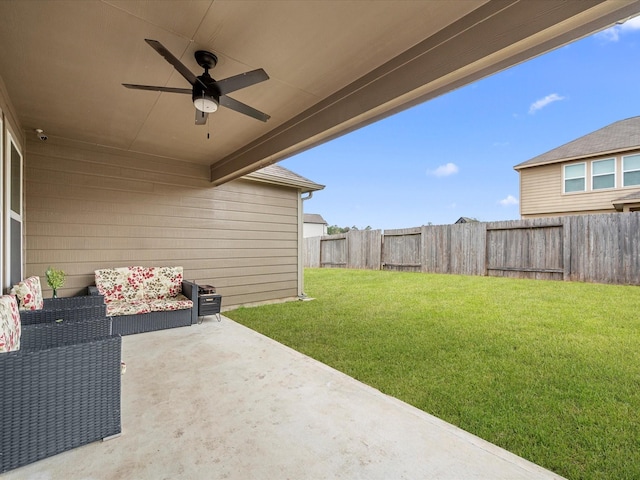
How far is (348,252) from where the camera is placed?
12.7 metres

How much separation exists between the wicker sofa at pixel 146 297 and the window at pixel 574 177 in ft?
39.9

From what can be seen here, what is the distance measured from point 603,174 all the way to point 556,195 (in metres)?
1.32

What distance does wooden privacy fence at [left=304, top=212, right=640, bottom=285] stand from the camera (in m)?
6.88

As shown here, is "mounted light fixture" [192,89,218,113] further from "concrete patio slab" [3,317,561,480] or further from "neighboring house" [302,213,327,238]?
"neighboring house" [302,213,327,238]

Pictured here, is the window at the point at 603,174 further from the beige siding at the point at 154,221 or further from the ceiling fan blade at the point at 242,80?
the ceiling fan blade at the point at 242,80

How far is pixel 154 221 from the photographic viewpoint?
5238 mm

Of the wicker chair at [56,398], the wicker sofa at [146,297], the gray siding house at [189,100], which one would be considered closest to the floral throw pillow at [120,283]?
the wicker sofa at [146,297]

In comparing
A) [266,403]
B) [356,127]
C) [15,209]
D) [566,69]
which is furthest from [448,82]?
[566,69]

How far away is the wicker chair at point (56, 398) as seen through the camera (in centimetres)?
170

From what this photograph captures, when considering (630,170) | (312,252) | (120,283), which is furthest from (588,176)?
(120,283)

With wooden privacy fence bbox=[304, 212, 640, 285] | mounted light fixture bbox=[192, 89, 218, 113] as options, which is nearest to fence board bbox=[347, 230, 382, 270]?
wooden privacy fence bbox=[304, 212, 640, 285]

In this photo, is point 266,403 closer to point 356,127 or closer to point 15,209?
point 356,127

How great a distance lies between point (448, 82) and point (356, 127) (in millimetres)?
1063

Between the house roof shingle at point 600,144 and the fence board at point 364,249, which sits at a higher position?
the house roof shingle at point 600,144
